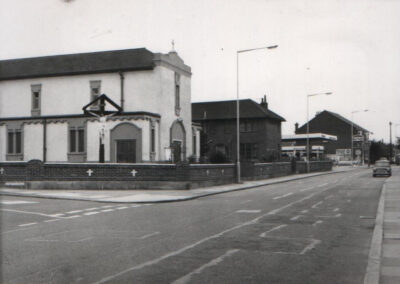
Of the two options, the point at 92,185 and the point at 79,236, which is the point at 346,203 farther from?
the point at 92,185

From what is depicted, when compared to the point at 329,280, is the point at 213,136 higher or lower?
higher

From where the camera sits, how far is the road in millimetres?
7402

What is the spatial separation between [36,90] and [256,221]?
32.3 meters

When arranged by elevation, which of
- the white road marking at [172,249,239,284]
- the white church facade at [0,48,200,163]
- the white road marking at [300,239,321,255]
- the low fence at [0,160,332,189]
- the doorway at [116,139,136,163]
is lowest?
the white road marking at [300,239,321,255]

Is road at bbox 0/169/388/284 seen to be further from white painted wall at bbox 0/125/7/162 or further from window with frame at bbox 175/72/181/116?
white painted wall at bbox 0/125/7/162

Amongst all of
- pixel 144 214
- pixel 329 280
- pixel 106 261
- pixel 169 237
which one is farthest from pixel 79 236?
pixel 329 280

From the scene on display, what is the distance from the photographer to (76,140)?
39594 mm

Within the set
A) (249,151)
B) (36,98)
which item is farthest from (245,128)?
(36,98)

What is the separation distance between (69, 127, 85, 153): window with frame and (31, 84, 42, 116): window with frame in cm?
399

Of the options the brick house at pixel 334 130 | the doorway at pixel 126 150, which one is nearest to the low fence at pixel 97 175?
the doorway at pixel 126 150

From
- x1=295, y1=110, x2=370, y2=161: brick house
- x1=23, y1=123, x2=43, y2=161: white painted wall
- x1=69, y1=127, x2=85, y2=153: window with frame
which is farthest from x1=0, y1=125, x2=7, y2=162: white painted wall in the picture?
x1=295, y1=110, x2=370, y2=161: brick house

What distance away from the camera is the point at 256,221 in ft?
45.8

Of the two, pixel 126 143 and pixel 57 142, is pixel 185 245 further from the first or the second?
pixel 57 142

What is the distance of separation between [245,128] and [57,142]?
34.0 meters
